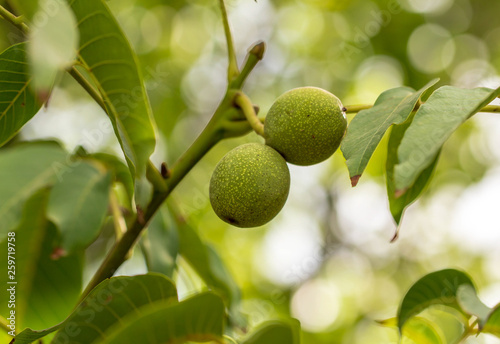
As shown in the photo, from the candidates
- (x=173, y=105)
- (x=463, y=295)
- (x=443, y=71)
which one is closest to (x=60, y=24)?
(x=463, y=295)

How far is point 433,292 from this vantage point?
33.3 inches

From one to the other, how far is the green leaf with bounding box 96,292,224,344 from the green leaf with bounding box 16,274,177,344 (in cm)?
7

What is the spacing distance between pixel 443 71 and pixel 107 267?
12.1ft

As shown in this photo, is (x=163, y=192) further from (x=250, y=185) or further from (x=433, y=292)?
(x=433, y=292)

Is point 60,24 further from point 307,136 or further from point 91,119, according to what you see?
point 91,119

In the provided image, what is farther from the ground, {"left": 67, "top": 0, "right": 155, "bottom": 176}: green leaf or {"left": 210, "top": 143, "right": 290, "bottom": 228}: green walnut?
{"left": 67, "top": 0, "right": 155, "bottom": 176}: green leaf

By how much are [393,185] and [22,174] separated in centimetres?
61

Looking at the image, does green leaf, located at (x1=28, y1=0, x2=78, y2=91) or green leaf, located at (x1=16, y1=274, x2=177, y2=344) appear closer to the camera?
green leaf, located at (x1=28, y1=0, x2=78, y2=91)

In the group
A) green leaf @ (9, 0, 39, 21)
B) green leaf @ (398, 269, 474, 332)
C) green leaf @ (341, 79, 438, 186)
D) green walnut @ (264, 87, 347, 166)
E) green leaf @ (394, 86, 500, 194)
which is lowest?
green leaf @ (398, 269, 474, 332)

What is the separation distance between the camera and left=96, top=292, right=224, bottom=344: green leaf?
0.62 meters

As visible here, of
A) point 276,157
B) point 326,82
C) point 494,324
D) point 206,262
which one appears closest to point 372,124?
point 276,157

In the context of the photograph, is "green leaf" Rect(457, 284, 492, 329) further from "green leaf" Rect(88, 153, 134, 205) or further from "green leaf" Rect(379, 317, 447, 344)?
"green leaf" Rect(88, 153, 134, 205)

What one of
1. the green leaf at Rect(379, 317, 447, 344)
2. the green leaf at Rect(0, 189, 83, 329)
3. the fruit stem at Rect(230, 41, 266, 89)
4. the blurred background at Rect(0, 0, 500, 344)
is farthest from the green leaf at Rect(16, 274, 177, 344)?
the blurred background at Rect(0, 0, 500, 344)

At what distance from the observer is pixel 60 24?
0.61 m
